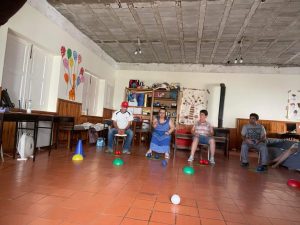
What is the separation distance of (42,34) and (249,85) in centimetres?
681

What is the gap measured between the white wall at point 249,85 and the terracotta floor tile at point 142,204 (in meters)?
6.85

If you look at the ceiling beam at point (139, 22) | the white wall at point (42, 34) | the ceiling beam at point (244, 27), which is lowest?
the white wall at point (42, 34)

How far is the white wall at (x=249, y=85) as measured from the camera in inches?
319

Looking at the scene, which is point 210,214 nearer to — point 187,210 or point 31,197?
point 187,210

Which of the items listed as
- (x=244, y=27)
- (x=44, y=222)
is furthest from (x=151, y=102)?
(x=44, y=222)

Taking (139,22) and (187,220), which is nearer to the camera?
(187,220)

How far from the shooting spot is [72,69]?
593cm

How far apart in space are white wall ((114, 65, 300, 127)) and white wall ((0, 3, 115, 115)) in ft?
10.9

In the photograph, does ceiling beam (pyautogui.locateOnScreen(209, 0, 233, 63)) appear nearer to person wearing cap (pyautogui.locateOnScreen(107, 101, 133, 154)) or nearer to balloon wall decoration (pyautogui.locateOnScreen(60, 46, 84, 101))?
person wearing cap (pyautogui.locateOnScreen(107, 101, 133, 154))

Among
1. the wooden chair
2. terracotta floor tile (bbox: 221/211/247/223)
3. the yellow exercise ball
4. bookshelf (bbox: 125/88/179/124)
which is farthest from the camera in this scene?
bookshelf (bbox: 125/88/179/124)

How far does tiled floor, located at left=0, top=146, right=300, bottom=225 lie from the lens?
5.93ft

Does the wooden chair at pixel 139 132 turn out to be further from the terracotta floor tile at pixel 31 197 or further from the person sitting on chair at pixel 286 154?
the terracotta floor tile at pixel 31 197

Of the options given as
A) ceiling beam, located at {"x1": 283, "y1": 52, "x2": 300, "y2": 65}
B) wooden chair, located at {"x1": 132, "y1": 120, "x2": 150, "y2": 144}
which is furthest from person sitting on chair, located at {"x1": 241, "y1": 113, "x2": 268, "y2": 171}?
ceiling beam, located at {"x1": 283, "y1": 52, "x2": 300, "y2": 65}

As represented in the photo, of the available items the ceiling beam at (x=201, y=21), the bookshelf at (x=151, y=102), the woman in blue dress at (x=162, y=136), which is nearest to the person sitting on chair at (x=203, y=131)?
the woman in blue dress at (x=162, y=136)
